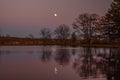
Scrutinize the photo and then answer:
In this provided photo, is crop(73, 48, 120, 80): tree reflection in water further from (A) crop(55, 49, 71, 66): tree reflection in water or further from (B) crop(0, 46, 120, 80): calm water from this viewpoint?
(A) crop(55, 49, 71, 66): tree reflection in water

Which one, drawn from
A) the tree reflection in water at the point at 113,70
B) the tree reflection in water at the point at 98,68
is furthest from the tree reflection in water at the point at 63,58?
the tree reflection in water at the point at 113,70

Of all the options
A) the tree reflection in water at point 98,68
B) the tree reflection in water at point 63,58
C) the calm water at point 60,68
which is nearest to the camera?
the calm water at point 60,68

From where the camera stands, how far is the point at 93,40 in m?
126

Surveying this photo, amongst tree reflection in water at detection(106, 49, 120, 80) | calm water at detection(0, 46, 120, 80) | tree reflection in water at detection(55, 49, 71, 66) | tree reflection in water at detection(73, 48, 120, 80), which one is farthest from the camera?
tree reflection in water at detection(55, 49, 71, 66)

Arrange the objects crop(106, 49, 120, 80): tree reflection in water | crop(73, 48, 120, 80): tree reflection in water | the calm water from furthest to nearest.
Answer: crop(73, 48, 120, 80): tree reflection in water, the calm water, crop(106, 49, 120, 80): tree reflection in water

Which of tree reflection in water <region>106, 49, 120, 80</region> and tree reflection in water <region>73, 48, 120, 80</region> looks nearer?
tree reflection in water <region>106, 49, 120, 80</region>

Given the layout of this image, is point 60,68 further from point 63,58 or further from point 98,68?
point 63,58

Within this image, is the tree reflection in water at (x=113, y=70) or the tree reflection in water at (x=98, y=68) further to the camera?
the tree reflection in water at (x=98, y=68)

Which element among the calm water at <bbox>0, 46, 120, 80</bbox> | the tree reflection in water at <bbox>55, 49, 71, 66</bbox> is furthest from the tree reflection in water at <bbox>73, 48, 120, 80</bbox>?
the tree reflection in water at <bbox>55, 49, 71, 66</bbox>

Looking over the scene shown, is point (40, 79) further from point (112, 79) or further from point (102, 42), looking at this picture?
point (102, 42)

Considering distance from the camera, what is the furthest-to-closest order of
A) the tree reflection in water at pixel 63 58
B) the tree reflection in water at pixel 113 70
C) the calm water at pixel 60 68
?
the tree reflection in water at pixel 63 58
the calm water at pixel 60 68
the tree reflection in water at pixel 113 70

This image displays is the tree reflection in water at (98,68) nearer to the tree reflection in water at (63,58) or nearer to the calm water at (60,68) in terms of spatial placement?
the calm water at (60,68)

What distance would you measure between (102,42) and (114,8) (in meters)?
66.1

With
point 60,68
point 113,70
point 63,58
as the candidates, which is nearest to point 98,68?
point 113,70
